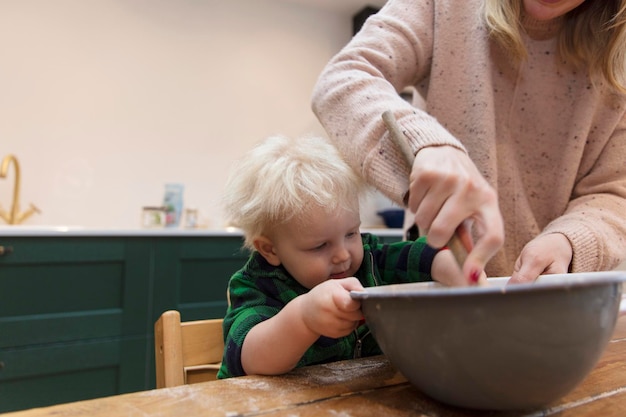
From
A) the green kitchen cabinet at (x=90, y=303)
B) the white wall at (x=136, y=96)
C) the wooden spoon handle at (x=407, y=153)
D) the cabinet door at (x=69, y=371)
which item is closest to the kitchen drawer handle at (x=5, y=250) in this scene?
the green kitchen cabinet at (x=90, y=303)

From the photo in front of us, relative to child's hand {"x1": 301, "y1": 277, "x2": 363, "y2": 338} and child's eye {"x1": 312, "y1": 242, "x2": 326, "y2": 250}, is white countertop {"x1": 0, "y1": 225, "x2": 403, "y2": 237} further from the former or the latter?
child's hand {"x1": 301, "y1": 277, "x2": 363, "y2": 338}

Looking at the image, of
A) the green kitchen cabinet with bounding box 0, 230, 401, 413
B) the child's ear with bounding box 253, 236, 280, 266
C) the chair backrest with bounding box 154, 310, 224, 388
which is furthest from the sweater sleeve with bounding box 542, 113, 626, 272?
the green kitchen cabinet with bounding box 0, 230, 401, 413

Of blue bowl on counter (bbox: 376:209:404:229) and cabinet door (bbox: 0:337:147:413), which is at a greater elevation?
blue bowl on counter (bbox: 376:209:404:229)

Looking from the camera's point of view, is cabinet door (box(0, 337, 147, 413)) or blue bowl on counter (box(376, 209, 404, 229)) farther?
blue bowl on counter (box(376, 209, 404, 229))

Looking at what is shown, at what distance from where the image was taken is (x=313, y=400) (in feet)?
1.53

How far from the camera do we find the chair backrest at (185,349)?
0.74 m

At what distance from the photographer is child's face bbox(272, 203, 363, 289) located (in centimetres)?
77

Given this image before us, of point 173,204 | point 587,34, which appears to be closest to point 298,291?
point 587,34

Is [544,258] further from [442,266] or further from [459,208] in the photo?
[459,208]

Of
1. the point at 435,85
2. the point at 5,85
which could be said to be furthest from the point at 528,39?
the point at 5,85

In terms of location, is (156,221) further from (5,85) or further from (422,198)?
(422,198)

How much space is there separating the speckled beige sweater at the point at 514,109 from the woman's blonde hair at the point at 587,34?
1.1 inches

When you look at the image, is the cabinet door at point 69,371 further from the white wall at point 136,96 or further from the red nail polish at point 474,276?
the red nail polish at point 474,276

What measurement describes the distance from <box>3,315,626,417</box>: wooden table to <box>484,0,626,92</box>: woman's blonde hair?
0.59 meters
